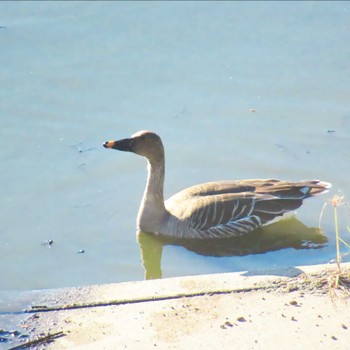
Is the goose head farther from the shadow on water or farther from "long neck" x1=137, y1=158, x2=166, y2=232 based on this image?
the shadow on water

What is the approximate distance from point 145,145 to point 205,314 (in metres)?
3.34

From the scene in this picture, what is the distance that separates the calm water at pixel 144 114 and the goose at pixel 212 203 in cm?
30

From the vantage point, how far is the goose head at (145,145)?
344 inches

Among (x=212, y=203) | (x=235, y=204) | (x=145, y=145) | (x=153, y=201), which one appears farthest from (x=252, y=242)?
(x=145, y=145)

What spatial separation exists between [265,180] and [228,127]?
1.29 meters

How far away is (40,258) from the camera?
8.21 meters

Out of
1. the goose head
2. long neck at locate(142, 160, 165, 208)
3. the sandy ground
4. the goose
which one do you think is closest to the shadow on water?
the goose

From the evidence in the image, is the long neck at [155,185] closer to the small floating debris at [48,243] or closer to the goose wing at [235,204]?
the goose wing at [235,204]

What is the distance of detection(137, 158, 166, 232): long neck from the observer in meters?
8.88

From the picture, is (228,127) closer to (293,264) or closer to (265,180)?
(265,180)

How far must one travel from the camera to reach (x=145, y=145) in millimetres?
8859

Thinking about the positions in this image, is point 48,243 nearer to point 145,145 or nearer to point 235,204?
point 145,145

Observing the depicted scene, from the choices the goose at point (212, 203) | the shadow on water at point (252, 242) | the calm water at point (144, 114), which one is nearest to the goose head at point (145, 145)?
the goose at point (212, 203)

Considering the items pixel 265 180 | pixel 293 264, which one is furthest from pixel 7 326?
pixel 265 180
